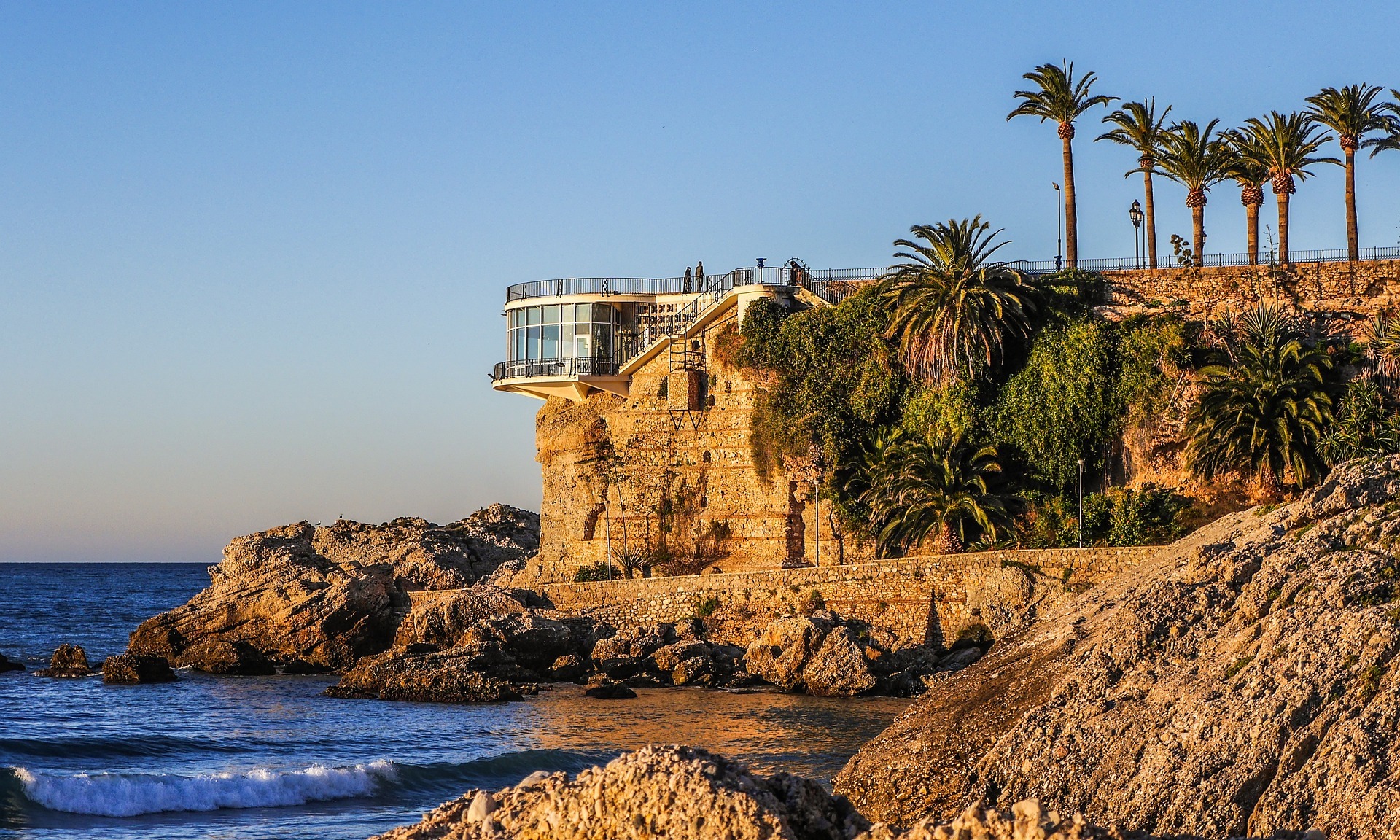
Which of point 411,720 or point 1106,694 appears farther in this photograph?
point 411,720

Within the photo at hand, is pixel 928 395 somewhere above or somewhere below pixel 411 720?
above

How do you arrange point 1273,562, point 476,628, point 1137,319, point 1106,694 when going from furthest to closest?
1. point 1137,319
2. point 476,628
3. point 1273,562
4. point 1106,694

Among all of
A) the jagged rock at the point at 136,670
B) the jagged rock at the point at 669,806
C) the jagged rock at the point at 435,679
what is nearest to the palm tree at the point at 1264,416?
the jagged rock at the point at 435,679

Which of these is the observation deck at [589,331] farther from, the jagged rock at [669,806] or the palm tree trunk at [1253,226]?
the jagged rock at [669,806]

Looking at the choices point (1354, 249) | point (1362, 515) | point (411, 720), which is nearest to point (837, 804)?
point (1362, 515)

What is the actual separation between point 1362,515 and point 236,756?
1751 cm

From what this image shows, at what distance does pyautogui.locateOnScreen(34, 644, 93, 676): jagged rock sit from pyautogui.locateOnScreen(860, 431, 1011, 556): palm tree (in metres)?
20.9

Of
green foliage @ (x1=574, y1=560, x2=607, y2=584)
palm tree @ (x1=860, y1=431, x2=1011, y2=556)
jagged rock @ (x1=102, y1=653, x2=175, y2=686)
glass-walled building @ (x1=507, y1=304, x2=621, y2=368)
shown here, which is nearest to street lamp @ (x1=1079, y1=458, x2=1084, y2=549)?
palm tree @ (x1=860, y1=431, x2=1011, y2=556)

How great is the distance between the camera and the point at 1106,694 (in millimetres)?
13156

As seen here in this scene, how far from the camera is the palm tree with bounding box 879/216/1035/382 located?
36.4m

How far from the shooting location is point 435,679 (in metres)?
30.2

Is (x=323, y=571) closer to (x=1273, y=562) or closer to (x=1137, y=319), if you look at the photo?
(x=1137, y=319)

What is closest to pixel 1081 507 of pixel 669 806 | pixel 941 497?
pixel 941 497

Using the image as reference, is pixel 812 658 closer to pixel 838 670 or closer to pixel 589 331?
pixel 838 670
